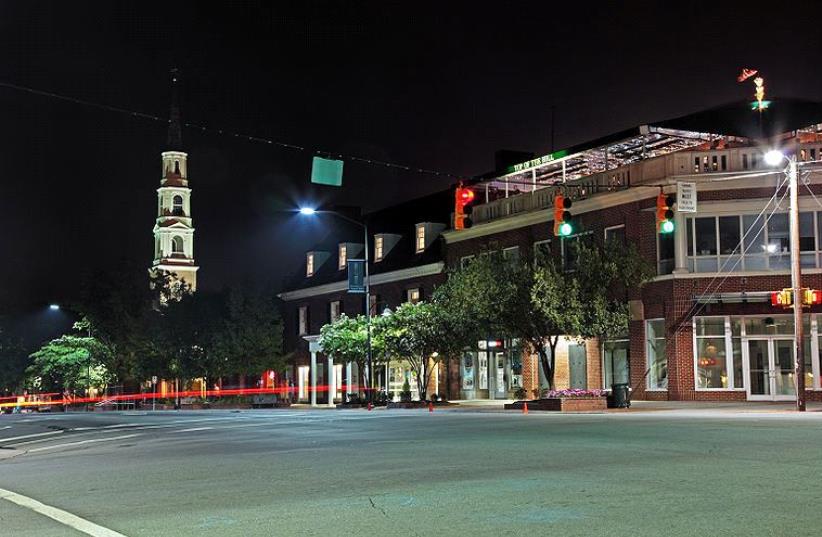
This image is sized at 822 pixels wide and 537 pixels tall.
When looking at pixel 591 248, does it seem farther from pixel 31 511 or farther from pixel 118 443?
pixel 31 511

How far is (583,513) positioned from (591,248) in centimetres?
2541

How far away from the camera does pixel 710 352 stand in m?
35.3

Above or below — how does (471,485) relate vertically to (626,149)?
below

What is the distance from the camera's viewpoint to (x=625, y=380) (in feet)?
124

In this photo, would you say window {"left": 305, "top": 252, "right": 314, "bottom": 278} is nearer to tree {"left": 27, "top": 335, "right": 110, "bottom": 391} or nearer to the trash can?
tree {"left": 27, "top": 335, "right": 110, "bottom": 391}

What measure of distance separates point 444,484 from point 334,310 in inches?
1800

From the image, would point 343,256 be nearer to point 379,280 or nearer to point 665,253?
point 379,280

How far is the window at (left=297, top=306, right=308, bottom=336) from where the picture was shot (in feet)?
198

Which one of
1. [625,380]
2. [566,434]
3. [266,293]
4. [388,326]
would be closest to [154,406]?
[266,293]

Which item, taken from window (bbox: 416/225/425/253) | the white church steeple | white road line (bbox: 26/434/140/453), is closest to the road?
white road line (bbox: 26/434/140/453)

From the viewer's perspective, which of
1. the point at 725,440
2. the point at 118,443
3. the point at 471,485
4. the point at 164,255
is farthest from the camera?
the point at 164,255

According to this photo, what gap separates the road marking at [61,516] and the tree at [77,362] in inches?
2412

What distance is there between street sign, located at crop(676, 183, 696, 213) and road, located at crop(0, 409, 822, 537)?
10.7 meters

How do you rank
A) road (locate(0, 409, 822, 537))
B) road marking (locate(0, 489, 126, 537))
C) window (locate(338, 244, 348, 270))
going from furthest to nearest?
window (locate(338, 244, 348, 270)) < road marking (locate(0, 489, 126, 537)) < road (locate(0, 409, 822, 537))
